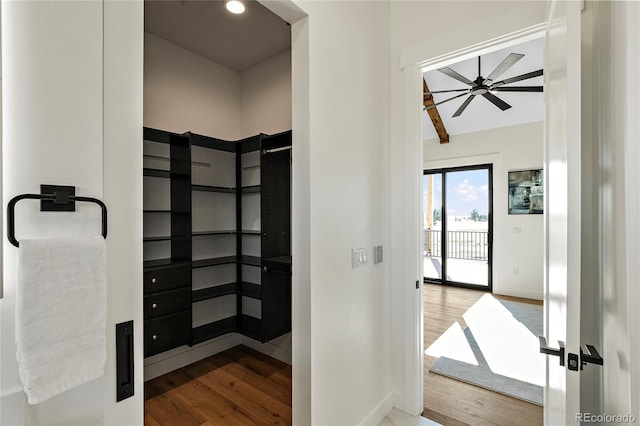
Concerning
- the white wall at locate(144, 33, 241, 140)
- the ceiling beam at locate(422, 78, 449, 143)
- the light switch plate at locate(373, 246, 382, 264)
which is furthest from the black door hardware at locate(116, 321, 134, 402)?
the ceiling beam at locate(422, 78, 449, 143)

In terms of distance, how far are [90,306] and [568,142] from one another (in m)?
1.52

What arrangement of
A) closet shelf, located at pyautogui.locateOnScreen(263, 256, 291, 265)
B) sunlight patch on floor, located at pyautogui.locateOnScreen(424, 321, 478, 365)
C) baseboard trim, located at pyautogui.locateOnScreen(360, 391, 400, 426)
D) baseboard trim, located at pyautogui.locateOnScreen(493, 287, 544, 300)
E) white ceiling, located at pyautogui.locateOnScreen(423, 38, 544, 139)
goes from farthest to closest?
baseboard trim, located at pyautogui.locateOnScreen(493, 287, 544, 300) < white ceiling, located at pyautogui.locateOnScreen(423, 38, 544, 139) < sunlight patch on floor, located at pyautogui.locateOnScreen(424, 321, 478, 365) < closet shelf, located at pyautogui.locateOnScreen(263, 256, 291, 265) < baseboard trim, located at pyautogui.locateOnScreen(360, 391, 400, 426)

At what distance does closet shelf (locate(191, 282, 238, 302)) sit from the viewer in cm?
273

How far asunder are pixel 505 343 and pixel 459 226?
3.08 metres

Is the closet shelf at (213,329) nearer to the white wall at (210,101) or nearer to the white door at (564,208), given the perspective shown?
the white wall at (210,101)

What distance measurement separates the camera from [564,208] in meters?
1.06

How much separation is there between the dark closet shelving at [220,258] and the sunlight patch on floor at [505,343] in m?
2.07

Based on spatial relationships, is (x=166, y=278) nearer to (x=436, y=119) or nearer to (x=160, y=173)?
(x=160, y=173)

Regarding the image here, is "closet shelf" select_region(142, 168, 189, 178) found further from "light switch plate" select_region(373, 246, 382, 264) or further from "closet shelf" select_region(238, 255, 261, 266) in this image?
"light switch plate" select_region(373, 246, 382, 264)

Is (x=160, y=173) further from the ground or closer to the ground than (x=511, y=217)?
further from the ground

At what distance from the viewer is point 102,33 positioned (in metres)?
0.81

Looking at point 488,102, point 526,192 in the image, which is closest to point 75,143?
point 488,102

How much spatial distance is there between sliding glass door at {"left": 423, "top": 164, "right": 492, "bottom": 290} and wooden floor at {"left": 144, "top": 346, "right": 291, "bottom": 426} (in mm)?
4462

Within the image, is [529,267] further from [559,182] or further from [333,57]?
[333,57]
